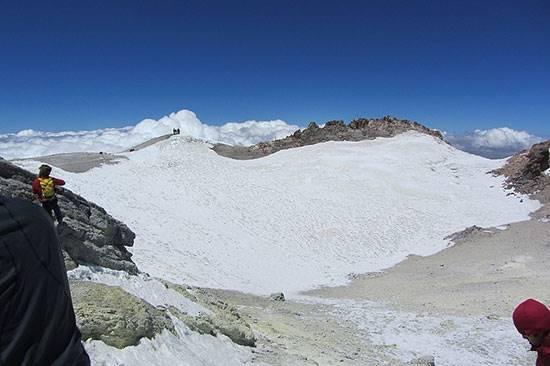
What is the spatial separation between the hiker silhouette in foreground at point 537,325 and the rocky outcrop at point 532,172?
33574 millimetres

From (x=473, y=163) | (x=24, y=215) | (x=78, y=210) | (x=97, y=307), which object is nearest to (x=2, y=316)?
(x=24, y=215)

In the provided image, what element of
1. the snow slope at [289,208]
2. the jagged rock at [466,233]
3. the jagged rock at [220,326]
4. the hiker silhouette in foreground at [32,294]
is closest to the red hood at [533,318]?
the hiker silhouette in foreground at [32,294]

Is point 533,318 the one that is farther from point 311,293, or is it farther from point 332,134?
point 332,134

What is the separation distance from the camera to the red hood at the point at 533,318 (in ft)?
12.0

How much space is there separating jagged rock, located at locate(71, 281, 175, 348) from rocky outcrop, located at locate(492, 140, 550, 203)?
1268 inches

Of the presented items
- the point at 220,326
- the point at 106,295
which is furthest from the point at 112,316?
the point at 220,326

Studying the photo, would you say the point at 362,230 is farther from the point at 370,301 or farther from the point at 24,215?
the point at 24,215

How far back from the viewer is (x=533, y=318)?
3.65 meters

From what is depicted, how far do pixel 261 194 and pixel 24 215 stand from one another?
3181 centimetres

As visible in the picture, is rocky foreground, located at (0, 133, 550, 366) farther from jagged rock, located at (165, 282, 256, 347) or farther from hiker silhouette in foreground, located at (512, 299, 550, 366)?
hiker silhouette in foreground, located at (512, 299, 550, 366)

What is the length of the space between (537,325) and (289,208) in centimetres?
2931

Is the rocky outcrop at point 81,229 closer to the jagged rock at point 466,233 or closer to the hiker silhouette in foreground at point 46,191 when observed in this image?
the hiker silhouette in foreground at point 46,191

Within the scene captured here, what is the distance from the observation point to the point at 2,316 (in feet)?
9.44

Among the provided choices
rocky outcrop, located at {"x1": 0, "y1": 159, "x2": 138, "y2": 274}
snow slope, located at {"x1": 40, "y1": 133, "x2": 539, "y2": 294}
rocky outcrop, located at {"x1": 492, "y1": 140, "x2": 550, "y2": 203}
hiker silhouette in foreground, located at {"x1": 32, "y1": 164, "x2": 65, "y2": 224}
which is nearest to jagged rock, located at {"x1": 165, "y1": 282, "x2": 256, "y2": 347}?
rocky outcrop, located at {"x1": 0, "y1": 159, "x2": 138, "y2": 274}
